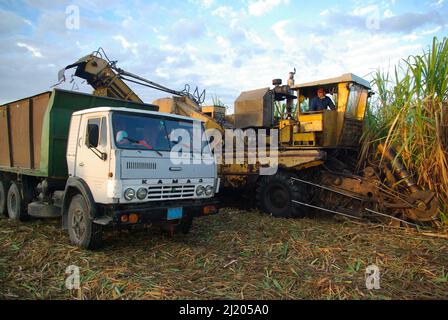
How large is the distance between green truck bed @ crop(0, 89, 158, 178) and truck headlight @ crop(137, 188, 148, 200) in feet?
6.76

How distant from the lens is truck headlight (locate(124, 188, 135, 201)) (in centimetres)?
488

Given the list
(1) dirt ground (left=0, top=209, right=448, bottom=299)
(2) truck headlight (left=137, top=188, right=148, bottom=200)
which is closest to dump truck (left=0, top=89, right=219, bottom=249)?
(2) truck headlight (left=137, top=188, right=148, bottom=200)

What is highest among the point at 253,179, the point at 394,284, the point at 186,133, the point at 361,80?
the point at 361,80

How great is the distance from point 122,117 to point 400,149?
482 centimetres

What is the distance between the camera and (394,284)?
419cm

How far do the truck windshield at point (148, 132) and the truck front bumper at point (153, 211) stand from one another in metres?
0.84

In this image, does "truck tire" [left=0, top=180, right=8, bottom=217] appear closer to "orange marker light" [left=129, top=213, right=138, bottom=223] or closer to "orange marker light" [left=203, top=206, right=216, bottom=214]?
"orange marker light" [left=129, top=213, right=138, bottom=223]

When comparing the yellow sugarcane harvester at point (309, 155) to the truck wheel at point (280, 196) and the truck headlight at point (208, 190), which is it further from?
the truck headlight at point (208, 190)

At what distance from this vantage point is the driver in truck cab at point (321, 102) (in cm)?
827

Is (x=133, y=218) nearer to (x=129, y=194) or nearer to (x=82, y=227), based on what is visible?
(x=129, y=194)

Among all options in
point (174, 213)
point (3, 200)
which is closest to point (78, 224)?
point (174, 213)

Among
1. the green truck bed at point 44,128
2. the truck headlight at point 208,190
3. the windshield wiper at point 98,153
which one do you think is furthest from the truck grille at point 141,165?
the green truck bed at point 44,128
